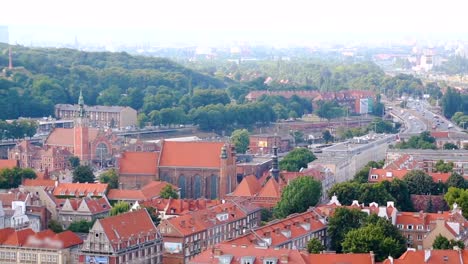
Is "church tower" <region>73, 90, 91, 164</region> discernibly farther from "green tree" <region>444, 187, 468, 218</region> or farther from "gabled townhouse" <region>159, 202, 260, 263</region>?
"green tree" <region>444, 187, 468, 218</region>

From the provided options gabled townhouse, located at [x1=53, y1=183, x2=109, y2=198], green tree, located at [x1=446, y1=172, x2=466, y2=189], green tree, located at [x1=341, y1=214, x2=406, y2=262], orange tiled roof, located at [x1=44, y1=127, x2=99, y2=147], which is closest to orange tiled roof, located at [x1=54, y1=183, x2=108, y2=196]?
gabled townhouse, located at [x1=53, y1=183, x2=109, y2=198]

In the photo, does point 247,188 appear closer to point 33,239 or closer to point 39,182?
point 39,182

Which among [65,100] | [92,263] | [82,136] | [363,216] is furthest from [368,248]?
[65,100]

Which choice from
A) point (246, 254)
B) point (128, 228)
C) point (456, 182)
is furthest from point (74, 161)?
point (246, 254)

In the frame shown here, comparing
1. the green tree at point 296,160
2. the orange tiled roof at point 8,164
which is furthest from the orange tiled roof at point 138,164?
the green tree at point 296,160

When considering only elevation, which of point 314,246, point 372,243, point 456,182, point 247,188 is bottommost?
point 247,188

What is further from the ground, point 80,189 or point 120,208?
point 120,208

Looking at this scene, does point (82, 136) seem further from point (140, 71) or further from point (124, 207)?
point (140, 71)

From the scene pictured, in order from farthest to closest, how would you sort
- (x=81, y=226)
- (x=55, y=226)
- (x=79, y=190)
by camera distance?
(x=79, y=190), (x=55, y=226), (x=81, y=226)
